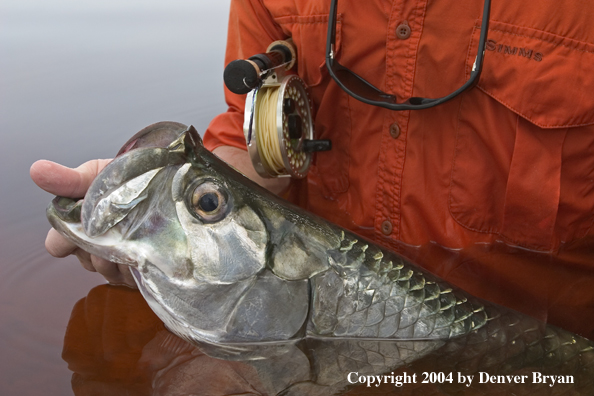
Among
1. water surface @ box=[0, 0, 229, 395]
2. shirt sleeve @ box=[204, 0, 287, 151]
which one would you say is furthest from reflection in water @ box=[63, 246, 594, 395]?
shirt sleeve @ box=[204, 0, 287, 151]

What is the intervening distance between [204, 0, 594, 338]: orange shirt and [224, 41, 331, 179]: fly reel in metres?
0.17

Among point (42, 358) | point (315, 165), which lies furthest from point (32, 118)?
point (42, 358)

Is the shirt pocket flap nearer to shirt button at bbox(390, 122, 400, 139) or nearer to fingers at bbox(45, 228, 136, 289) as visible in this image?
shirt button at bbox(390, 122, 400, 139)

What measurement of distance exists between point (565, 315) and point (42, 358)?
5.76 feet

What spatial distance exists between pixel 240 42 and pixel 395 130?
85 cm

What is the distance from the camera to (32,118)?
3.62 meters

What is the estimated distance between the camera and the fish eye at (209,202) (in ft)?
4.25

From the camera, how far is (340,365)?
1.43 m

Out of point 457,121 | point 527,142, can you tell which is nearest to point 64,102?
point 457,121

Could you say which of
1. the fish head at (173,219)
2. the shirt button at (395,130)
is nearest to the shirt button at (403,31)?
the shirt button at (395,130)

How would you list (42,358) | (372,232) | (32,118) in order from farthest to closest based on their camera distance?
(32,118) < (372,232) < (42,358)

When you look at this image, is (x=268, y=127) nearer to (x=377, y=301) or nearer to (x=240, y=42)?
(x=240, y=42)

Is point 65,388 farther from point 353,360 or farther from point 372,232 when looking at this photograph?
point 372,232

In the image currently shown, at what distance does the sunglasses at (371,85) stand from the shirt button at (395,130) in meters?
0.10
